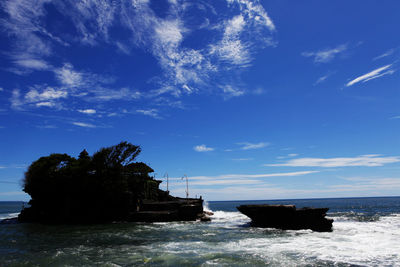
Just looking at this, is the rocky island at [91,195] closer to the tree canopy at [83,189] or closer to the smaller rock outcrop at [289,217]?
the tree canopy at [83,189]

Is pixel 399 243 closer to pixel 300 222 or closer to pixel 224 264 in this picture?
pixel 300 222

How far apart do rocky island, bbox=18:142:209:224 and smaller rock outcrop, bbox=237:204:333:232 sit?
12.5 metres

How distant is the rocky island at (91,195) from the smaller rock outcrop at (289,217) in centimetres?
1245

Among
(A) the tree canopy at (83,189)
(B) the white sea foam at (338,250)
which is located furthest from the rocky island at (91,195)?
(B) the white sea foam at (338,250)

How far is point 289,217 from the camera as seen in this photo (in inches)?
1563

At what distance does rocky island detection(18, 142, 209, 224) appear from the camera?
50406mm

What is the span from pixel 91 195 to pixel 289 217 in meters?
37.8

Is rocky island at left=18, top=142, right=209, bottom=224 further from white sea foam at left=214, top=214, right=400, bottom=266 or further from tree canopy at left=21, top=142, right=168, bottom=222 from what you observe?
white sea foam at left=214, top=214, right=400, bottom=266

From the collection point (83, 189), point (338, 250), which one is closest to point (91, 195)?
point (83, 189)

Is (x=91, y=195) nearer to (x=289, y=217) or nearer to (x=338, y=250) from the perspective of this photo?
(x=289, y=217)

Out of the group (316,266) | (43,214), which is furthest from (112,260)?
(43,214)

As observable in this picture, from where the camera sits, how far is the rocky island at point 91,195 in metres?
50.4

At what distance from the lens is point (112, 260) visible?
57.8 ft

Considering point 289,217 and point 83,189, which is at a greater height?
point 83,189
